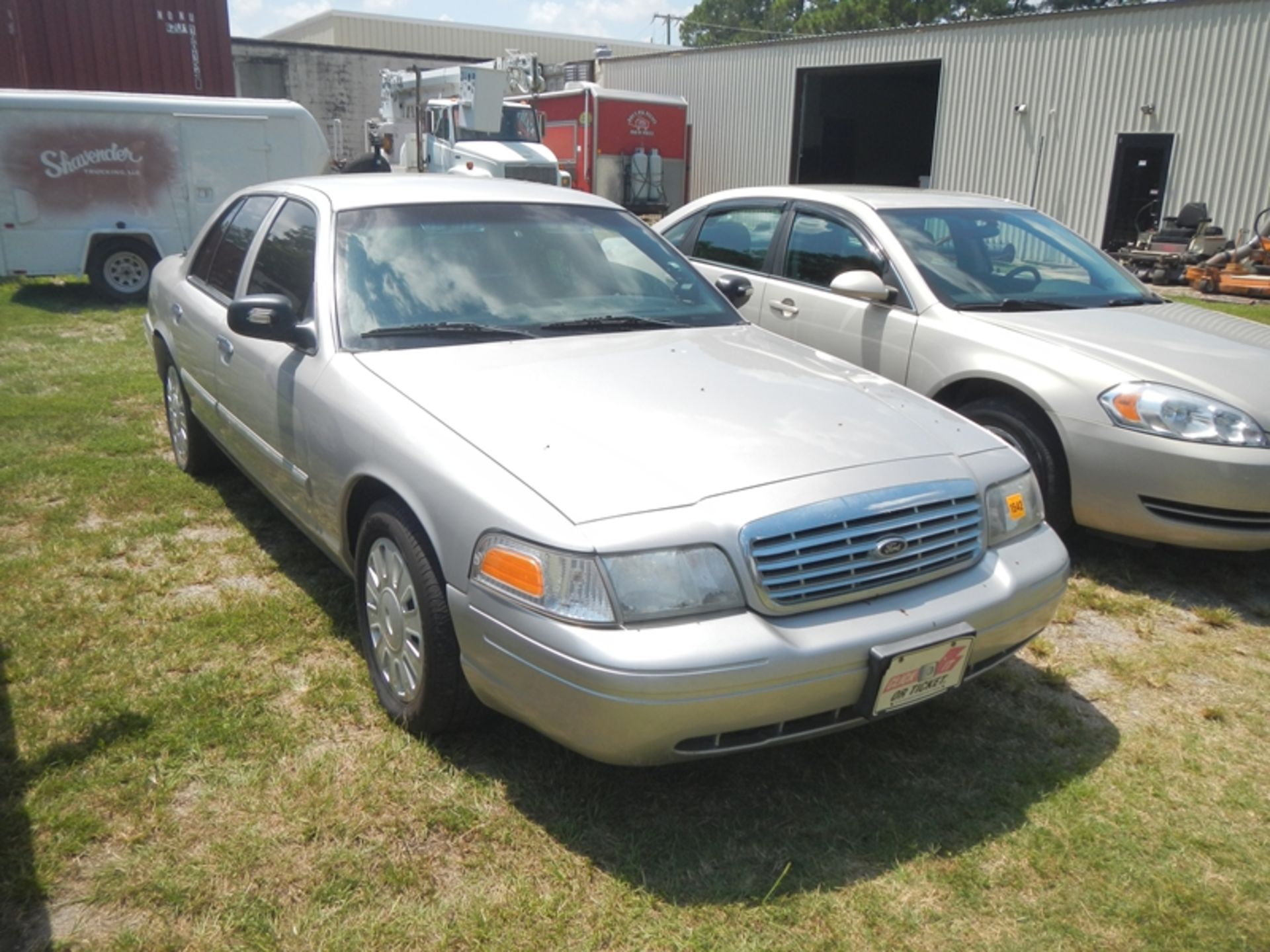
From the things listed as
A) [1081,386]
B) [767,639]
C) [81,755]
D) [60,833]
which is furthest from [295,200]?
[1081,386]

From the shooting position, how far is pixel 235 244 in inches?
182

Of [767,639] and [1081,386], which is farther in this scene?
[1081,386]

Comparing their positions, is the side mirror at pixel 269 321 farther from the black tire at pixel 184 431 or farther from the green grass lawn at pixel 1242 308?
the green grass lawn at pixel 1242 308

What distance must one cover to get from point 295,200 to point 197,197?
8.30 m

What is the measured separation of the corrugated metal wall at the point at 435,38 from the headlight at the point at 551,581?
41.5 metres

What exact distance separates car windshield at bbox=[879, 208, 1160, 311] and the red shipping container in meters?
12.6

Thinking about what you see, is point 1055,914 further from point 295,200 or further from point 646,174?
point 646,174

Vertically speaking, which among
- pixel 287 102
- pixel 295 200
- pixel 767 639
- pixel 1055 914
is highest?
pixel 287 102

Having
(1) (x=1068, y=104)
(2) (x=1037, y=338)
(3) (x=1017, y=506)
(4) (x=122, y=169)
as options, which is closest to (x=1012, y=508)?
(3) (x=1017, y=506)

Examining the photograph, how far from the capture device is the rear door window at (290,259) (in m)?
3.73

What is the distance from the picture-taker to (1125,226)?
56.8 ft

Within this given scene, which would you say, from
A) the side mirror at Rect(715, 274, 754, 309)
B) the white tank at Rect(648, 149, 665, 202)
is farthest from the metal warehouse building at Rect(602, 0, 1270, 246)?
the side mirror at Rect(715, 274, 754, 309)

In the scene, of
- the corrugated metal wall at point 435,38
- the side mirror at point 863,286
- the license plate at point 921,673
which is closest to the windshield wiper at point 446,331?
the license plate at point 921,673

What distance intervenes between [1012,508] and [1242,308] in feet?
35.2
